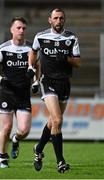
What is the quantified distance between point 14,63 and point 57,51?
0.96 m

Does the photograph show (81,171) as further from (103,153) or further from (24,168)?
(103,153)

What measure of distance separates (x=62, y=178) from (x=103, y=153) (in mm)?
5859

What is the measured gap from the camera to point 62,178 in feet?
29.2

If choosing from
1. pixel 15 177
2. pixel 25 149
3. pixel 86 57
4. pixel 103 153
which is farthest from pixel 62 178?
pixel 86 57

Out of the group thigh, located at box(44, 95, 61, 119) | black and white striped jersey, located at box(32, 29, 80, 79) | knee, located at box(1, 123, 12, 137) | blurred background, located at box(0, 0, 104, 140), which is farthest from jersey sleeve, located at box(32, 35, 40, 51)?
blurred background, located at box(0, 0, 104, 140)

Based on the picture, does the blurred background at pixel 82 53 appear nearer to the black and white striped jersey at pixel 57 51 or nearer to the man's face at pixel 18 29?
the man's face at pixel 18 29

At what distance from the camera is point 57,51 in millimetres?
9930

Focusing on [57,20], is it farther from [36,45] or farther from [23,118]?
[23,118]

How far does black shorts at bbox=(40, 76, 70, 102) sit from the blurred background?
364 inches

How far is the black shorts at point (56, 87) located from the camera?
993 centimetres

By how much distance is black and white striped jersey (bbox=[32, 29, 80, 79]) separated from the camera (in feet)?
32.6

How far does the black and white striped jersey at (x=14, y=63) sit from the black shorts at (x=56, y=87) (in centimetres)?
68

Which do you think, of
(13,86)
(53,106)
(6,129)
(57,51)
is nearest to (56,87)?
(53,106)

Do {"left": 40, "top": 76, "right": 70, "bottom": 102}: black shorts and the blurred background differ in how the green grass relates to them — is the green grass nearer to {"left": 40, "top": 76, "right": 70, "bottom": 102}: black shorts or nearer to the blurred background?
{"left": 40, "top": 76, "right": 70, "bottom": 102}: black shorts
